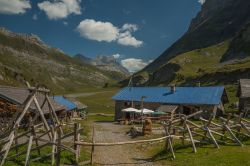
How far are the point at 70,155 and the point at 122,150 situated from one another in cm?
656

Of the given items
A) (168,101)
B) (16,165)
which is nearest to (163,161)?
(16,165)

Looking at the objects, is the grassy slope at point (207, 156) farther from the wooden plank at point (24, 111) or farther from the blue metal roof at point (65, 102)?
the blue metal roof at point (65, 102)

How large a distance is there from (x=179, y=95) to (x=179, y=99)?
1.85m

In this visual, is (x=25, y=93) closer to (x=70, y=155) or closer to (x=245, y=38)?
(x=70, y=155)

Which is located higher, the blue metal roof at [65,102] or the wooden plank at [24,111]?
the blue metal roof at [65,102]

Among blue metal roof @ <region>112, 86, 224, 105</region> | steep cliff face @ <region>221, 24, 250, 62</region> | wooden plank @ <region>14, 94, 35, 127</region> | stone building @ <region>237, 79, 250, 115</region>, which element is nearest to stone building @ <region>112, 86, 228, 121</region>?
blue metal roof @ <region>112, 86, 224, 105</region>

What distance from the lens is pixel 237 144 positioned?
2552 centimetres

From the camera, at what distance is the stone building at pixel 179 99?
6141 centimetres

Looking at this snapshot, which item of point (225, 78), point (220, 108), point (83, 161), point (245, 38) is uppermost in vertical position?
point (245, 38)

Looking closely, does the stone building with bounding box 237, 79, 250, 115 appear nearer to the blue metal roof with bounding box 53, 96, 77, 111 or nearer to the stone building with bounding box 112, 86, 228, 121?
the stone building with bounding box 112, 86, 228, 121

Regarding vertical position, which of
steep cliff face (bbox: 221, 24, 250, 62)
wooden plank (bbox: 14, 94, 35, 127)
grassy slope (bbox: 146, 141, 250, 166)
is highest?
steep cliff face (bbox: 221, 24, 250, 62)

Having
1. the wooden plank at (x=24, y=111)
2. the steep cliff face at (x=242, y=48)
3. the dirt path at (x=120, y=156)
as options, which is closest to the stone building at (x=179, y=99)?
the dirt path at (x=120, y=156)

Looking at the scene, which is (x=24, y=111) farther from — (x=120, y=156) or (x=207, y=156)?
(x=207, y=156)

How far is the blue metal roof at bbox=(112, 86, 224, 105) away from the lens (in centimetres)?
6184
